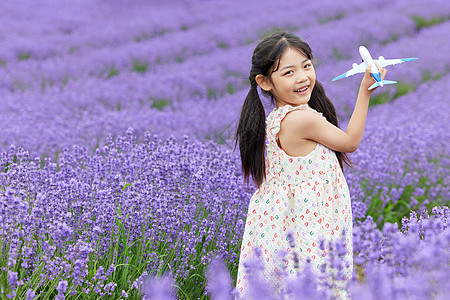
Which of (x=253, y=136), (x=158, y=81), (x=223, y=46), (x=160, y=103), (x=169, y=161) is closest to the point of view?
(x=253, y=136)

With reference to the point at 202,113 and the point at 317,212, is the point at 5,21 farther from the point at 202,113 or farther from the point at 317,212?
the point at 317,212

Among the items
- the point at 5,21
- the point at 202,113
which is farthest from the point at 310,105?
the point at 5,21

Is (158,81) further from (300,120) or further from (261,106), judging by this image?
(300,120)

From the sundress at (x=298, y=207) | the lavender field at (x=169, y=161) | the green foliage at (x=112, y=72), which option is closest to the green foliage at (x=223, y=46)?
the lavender field at (x=169, y=161)

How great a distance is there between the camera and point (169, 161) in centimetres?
285

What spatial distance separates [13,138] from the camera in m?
3.74

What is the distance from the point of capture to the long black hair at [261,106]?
2223mm

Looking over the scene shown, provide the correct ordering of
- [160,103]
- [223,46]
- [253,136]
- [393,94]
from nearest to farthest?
[253,136]
[160,103]
[393,94]
[223,46]

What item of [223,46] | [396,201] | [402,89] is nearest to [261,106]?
[396,201]

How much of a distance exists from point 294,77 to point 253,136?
324 mm

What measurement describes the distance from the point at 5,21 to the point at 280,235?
33.5 feet

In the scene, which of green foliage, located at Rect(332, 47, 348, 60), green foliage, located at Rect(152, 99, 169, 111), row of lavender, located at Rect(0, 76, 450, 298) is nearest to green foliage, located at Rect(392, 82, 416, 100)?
green foliage, located at Rect(332, 47, 348, 60)

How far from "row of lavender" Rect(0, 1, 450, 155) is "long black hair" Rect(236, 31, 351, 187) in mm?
1128

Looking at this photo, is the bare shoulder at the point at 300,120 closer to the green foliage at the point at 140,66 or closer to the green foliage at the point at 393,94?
the green foliage at the point at 393,94
